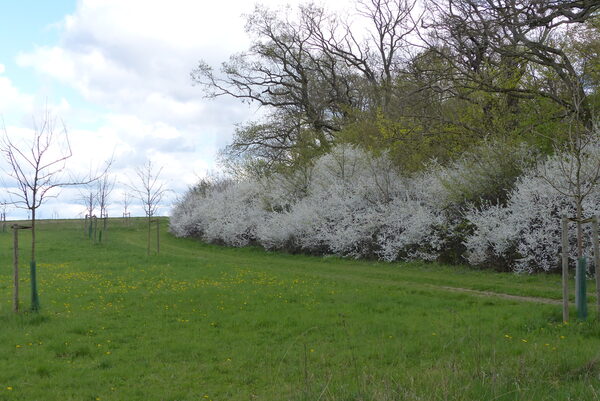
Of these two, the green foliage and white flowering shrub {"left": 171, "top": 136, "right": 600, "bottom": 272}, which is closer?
white flowering shrub {"left": 171, "top": 136, "right": 600, "bottom": 272}

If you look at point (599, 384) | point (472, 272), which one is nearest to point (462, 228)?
point (472, 272)

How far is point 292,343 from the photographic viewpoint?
748 centimetres

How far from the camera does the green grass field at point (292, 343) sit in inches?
214

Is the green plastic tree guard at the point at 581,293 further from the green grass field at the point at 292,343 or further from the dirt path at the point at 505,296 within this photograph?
the dirt path at the point at 505,296

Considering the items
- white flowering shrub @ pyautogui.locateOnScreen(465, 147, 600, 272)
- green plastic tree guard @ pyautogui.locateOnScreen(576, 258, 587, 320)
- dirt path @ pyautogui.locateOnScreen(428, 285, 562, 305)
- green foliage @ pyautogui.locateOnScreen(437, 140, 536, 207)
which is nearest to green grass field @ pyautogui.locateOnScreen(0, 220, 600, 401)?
dirt path @ pyautogui.locateOnScreen(428, 285, 562, 305)

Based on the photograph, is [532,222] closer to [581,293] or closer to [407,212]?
[407,212]

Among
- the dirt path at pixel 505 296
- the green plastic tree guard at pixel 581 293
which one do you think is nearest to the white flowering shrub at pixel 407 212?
the green plastic tree guard at pixel 581 293

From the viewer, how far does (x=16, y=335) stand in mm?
8641

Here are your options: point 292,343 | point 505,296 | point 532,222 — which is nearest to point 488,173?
point 532,222

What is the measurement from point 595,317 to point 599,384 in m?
4.04

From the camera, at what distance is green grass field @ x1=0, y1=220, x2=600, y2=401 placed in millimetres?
5445

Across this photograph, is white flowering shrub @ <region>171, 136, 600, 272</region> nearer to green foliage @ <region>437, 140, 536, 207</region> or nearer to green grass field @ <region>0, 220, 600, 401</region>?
green foliage @ <region>437, 140, 536, 207</region>

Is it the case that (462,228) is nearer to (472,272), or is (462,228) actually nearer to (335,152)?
(472,272)

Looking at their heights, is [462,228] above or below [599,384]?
above
